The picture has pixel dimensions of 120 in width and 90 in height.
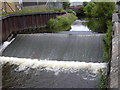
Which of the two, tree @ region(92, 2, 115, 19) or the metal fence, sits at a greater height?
tree @ region(92, 2, 115, 19)

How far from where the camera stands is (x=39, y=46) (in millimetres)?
13070

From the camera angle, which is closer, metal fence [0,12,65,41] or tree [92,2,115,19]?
metal fence [0,12,65,41]

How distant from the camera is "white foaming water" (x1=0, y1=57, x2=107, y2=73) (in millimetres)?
9664

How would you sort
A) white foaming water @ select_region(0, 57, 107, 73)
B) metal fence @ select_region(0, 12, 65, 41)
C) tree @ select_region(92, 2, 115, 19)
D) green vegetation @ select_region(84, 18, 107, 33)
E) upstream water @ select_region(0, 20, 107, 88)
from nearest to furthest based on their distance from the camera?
upstream water @ select_region(0, 20, 107, 88)
white foaming water @ select_region(0, 57, 107, 73)
metal fence @ select_region(0, 12, 65, 41)
green vegetation @ select_region(84, 18, 107, 33)
tree @ select_region(92, 2, 115, 19)

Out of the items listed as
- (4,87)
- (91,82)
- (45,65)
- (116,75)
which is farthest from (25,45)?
(116,75)

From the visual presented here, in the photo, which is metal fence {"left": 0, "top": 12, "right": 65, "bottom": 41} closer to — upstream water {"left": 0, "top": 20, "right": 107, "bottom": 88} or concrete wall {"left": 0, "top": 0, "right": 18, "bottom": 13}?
upstream water {"left": 0, "top": 20, "right": 107, "bottom": 88}

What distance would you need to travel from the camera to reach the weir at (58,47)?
1125cm

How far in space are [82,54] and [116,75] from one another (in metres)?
7.22

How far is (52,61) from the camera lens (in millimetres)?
10703

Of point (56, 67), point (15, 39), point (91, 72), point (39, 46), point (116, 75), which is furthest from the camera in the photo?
point (15, 39)

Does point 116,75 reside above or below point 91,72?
above

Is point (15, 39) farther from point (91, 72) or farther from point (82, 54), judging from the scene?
point (91, 72)

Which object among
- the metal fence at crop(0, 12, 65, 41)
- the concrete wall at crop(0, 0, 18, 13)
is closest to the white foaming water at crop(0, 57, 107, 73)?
the metal fence at crop(0, 12, 65, 41)

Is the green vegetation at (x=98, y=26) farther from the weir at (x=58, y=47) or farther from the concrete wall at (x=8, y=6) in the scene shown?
the concrete wall at (x=8, y=6)
